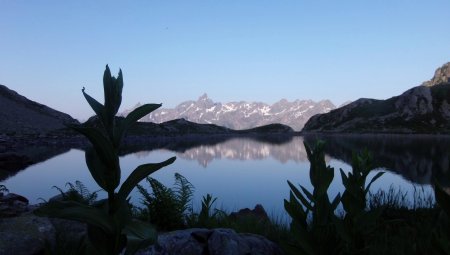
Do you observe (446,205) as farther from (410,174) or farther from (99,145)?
(410,174)

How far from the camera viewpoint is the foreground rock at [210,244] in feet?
20.2

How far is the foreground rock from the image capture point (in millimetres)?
6168

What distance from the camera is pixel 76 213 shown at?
7.27 feet

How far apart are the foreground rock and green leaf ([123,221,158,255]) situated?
392 cm

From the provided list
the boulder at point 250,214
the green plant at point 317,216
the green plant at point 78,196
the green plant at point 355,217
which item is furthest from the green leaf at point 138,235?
the boulder at point 250,214

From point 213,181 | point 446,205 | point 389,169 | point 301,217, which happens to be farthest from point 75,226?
point 389,169

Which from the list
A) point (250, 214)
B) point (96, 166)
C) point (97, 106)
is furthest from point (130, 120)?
point (250, 214)

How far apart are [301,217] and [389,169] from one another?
32.0 meters

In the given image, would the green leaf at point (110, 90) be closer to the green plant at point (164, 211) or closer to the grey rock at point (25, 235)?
the grey rock at point (25, 235)

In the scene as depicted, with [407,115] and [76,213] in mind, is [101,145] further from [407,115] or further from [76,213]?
[407,115]

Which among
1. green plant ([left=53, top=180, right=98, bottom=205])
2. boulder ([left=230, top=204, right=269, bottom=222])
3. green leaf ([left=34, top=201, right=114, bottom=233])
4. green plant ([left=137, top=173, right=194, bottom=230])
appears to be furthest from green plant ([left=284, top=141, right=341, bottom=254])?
boulder ([left=230, top=204, right=269, bottom=222])

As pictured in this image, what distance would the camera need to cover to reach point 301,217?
15.9 feet

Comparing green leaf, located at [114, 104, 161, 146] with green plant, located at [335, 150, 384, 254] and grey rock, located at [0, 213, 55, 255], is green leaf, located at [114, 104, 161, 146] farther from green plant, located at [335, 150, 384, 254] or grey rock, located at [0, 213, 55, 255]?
grey rock, located at [0, 213, 55, 255]

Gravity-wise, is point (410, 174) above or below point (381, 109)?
below
